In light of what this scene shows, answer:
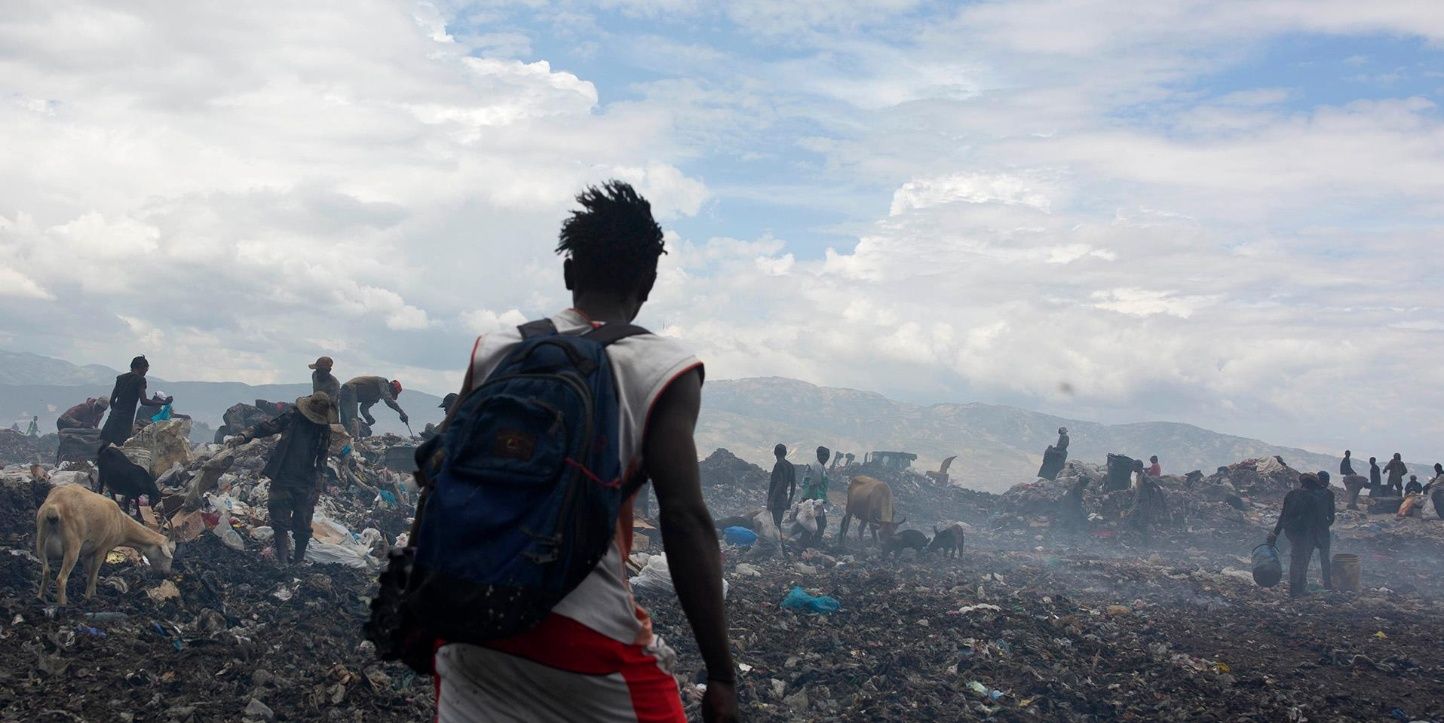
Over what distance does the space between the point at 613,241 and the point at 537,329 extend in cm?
26

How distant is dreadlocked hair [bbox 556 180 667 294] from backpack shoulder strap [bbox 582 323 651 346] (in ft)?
0.56

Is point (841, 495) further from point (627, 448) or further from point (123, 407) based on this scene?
point (627, 448)

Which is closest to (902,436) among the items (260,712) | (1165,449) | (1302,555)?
(1165,449)

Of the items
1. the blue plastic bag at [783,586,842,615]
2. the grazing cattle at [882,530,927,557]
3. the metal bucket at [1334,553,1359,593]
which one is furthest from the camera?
the grazing cattle at [882,530,927,557]

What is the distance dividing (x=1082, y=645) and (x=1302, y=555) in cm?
791

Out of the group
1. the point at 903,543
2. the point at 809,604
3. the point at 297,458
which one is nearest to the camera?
the point at 809,604

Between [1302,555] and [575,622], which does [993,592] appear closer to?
[1302,555]

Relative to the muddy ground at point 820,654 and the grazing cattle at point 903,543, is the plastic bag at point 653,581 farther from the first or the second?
the grazing cattle at point 903,543

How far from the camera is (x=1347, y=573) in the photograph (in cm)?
1644

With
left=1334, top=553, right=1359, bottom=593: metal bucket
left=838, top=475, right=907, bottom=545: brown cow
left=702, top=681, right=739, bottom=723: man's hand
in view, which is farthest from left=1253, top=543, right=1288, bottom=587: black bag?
left=702, top=681, right=739, bottom=723: man's hand

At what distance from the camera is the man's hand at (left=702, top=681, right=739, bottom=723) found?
1.86m

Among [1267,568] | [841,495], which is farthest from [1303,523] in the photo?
[841,495]

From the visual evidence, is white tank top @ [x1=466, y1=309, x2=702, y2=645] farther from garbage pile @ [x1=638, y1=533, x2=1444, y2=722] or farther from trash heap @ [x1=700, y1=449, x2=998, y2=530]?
trash heap @ [x1=700, y1=449, x2=998, y2=530]

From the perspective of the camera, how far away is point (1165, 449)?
6255 inches
